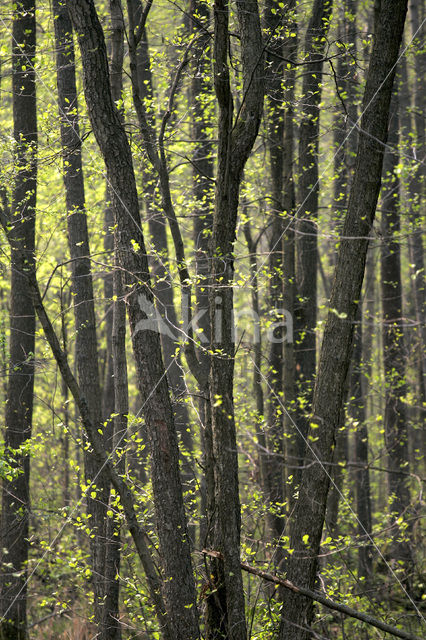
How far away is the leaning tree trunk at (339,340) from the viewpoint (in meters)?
5.17

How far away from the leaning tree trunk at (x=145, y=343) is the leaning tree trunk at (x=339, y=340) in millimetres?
858

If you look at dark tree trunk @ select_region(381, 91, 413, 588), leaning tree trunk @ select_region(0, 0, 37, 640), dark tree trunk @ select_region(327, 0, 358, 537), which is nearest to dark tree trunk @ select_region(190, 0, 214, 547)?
dark tree trunk @ select_region(327, 0, 358, 537)

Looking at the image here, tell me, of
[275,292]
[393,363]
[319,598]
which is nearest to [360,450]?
[393,363]

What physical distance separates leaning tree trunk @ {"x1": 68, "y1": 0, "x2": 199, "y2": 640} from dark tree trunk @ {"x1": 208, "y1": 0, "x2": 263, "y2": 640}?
298 mm

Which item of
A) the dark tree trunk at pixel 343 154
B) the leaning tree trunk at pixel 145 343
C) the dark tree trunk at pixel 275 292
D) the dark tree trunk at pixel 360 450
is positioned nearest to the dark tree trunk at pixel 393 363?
the dark tree trunk at pixel 360 450

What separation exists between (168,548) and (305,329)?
363cm

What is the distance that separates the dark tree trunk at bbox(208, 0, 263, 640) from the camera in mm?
5098

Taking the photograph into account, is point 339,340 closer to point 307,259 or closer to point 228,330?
point 228,330

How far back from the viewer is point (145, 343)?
5.21 metres

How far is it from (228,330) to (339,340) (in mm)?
875

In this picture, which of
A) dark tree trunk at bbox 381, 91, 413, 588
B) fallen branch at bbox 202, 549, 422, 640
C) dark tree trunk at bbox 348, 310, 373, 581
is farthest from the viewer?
dark tree trunk at bbox 381, 91, 413, 588

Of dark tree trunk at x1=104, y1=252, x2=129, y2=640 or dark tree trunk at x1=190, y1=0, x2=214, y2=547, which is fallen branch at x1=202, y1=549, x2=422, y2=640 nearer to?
dark tree trunk at x1=190, y1=0, x2=214, y2=547

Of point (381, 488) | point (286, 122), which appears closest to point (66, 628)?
point (286, 122)

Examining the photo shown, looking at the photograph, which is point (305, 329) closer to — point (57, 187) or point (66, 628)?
point (66, 628)
